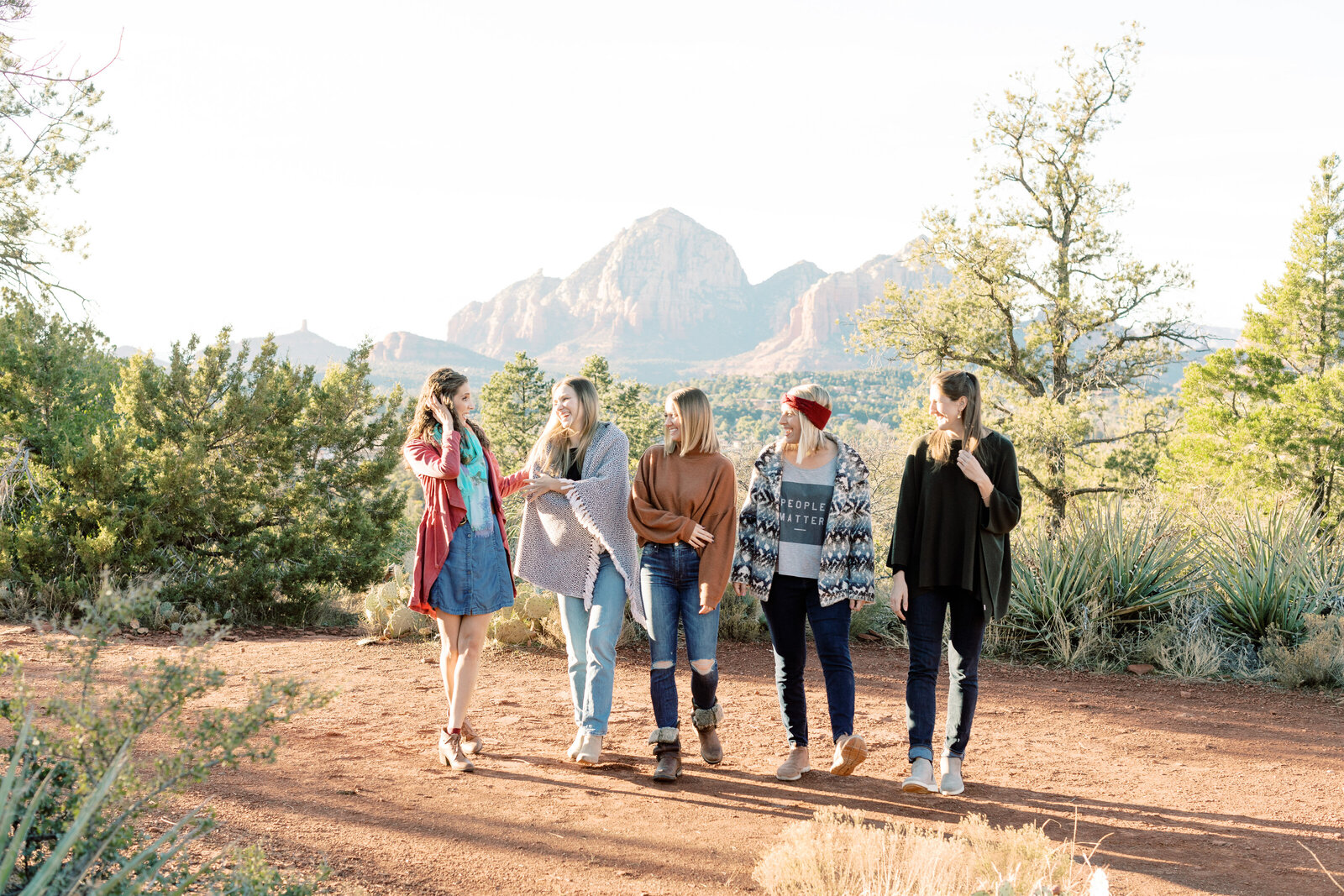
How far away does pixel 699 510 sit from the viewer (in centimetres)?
425

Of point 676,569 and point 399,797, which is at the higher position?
point 676,569

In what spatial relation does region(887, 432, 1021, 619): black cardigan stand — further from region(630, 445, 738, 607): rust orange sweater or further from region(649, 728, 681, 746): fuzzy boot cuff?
region(649, 728, 681, 746): fuzzy boot cuff

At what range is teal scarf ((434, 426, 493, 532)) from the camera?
171 inches

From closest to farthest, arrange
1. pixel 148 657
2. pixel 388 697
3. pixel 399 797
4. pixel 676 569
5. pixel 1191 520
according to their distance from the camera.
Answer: pixel 399 797 → pixel 676 569 → pixel 388 697 → pixel 148 657 → pixel 1191 520

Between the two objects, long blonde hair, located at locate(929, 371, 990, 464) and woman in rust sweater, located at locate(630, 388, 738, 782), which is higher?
long blonde hair, located at locate(929, 371, 990, 464)

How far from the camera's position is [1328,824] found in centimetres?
400

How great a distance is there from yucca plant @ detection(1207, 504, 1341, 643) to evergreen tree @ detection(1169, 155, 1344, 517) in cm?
1820

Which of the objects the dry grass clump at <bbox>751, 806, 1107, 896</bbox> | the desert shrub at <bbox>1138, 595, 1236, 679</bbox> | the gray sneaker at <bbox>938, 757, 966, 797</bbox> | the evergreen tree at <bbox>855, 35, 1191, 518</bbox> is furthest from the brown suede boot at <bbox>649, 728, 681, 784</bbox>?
the evergreen tree at <bbox>855, 35, 1191, 518</bbox>

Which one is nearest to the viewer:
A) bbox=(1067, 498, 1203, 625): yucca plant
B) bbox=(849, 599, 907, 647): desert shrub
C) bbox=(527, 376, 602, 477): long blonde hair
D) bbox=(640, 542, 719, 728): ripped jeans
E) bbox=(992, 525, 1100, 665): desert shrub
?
bbox=(640, 542, 719, 728): ripped jeans

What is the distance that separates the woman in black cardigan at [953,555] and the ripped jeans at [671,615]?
0.84m

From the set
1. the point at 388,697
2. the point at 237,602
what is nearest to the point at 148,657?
the point at 388,697

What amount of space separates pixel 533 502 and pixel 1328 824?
3.57 meters

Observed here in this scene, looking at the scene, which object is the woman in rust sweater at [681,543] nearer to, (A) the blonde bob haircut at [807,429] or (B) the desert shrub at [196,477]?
(A) the blonde bob haircut at [807,429]

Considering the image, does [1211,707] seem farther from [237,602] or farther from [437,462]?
[237,602]
